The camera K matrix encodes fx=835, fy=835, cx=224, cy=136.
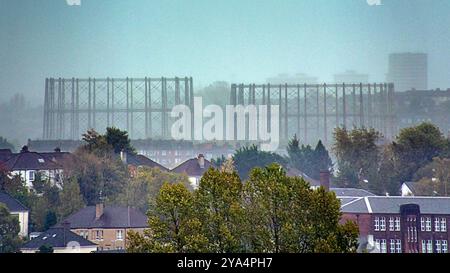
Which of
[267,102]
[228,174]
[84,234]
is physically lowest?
[84,234]

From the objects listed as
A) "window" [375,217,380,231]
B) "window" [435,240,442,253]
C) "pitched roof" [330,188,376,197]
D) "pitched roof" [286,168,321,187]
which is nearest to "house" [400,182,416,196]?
"pitched roof" [330,188,376,197]

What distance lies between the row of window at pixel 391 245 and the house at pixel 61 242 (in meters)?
1.84

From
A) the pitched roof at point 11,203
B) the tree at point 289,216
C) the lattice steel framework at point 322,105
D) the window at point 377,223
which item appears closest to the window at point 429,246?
the window at point 377,223

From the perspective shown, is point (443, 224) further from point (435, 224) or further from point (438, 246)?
point (438, 246)

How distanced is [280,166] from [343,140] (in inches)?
22.1

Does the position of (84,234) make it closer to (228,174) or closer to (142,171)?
(142,171)

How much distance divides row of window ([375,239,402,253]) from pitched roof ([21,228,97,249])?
187 centimetres

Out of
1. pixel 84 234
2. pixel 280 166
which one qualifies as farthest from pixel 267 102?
pixel 84 234

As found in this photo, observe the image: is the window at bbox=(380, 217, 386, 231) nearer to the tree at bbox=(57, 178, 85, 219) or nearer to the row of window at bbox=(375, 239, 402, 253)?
the row of window at bbox=(375, 239, 402, 253)

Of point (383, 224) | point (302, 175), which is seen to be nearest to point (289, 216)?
point (302, 175)

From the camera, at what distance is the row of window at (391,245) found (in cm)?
528

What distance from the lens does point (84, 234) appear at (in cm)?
562

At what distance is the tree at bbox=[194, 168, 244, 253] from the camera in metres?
5.48

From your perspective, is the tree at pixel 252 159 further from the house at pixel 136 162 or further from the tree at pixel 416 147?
the tree at pixel 416 147
